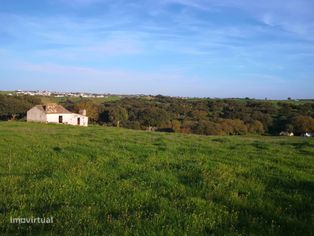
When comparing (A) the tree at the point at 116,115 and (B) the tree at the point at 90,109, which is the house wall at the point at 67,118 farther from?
(B) the tree at the point at 90,109

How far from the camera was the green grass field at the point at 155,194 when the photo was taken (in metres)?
6.68

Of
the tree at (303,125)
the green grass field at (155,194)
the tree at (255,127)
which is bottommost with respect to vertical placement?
the tree at (255,127)

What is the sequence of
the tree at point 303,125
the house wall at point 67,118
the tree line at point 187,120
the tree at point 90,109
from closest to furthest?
the house wall at point 67,118, the tree at point 303,125, the tree line at point 187,120, the tree at point 90,109

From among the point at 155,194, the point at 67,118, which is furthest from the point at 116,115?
the point at 155,194

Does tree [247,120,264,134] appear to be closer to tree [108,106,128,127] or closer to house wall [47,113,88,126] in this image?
tree [108,106,128,127]

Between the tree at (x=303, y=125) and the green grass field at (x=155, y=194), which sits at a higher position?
the green grass field at (x=155, y=194)

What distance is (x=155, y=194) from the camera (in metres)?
8.76

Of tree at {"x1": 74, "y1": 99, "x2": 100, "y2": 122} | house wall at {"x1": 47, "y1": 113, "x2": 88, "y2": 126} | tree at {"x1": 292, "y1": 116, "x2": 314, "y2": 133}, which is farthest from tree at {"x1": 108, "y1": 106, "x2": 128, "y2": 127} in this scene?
tree at {"x1": 292, "y1": 116, "x2": 314, "y2": 133}

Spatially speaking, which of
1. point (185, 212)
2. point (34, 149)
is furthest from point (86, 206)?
point (34, 149)

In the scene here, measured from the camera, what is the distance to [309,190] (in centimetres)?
970

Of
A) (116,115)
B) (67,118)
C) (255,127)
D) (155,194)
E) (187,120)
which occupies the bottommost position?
(255,127)

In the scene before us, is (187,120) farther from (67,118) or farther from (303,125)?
(67,118)

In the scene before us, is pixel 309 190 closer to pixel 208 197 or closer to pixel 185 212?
pixel 208 197

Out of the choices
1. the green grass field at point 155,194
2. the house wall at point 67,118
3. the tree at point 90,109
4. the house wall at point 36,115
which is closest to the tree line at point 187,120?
the tree at point 90,109
